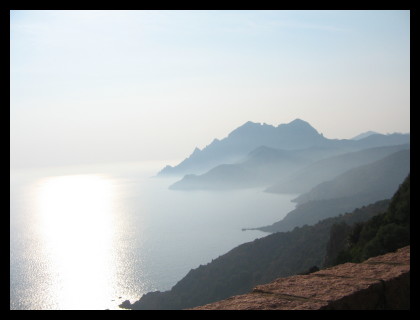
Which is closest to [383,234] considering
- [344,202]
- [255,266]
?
[255,266]

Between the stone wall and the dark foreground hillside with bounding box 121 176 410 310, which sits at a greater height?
the stone wall

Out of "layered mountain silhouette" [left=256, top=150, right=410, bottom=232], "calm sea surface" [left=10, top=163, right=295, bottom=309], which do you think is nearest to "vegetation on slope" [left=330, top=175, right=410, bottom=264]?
"calm sea surface" [left=10, top=163, right=295, bottom=309]

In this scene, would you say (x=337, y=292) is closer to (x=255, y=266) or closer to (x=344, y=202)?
(x=255, y=266)

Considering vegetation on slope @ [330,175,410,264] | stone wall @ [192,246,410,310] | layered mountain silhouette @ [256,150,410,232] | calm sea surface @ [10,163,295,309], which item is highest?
stone wall @ [192,246,410,310]

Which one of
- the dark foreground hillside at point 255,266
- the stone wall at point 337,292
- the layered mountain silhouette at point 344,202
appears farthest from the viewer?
the layered mountain silhouette at point 344,202

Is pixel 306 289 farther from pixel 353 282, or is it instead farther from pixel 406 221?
pixel 406 221

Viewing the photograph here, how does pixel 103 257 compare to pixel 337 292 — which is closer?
pixel 337 292

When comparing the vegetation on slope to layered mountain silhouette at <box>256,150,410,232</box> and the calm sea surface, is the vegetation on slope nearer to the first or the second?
the calm sea surface

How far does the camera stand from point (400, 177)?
192125 mm

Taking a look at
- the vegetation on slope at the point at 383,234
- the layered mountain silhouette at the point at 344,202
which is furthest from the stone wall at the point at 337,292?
the layered mountain silhouette at the point at 344,202

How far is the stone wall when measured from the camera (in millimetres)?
2393

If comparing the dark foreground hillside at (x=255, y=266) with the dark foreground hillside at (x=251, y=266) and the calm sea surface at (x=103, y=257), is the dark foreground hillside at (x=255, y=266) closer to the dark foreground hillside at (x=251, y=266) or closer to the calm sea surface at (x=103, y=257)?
the dark foreground hillside at (x=251, y=266)

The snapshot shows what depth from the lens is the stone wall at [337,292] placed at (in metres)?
2.39

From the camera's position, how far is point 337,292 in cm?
254
